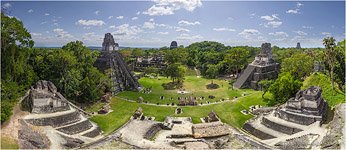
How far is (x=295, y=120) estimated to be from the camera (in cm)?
3378

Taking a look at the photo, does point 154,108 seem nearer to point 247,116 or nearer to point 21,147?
point 247,116

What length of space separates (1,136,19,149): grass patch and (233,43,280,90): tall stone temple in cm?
4663

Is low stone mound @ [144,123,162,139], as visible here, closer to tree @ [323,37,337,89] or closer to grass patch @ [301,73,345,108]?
grass patch @ [301,73,345,108]

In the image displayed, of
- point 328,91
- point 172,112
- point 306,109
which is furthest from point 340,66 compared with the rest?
point 172,112

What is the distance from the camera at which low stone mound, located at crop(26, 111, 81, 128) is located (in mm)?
30898

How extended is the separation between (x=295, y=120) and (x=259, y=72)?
3033 centimetres

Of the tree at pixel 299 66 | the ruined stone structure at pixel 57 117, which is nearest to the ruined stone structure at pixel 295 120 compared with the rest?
the tree at pixel 299 66

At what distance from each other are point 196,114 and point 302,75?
25.7 meters

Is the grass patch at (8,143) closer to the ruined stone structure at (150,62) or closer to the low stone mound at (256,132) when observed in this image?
the low stone mound at (256,132)

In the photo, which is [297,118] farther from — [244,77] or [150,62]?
[150,62]

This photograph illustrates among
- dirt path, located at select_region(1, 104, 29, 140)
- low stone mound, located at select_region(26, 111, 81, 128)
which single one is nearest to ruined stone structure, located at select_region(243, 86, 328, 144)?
low stone mound, located at select_region(26, 111, 81, 128)

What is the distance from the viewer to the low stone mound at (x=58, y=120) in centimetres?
3090

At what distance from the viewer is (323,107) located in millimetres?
35688

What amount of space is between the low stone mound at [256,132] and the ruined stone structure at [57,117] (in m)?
18.6
